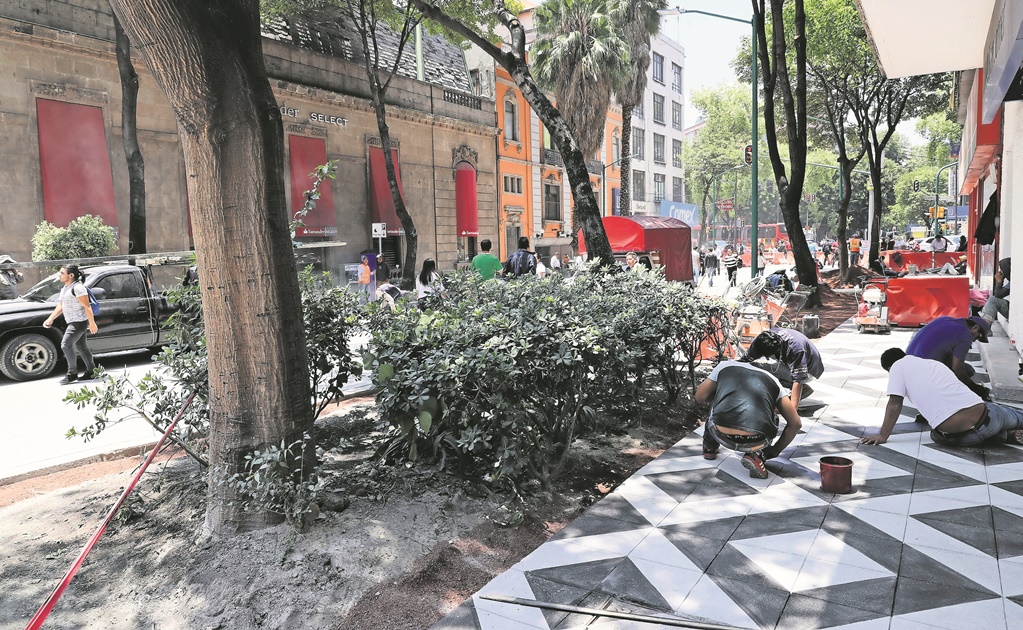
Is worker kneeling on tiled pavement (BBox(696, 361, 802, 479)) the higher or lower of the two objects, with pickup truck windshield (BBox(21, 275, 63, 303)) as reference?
lower

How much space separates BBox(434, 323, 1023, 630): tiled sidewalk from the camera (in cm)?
316

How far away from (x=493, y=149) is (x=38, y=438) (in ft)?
89.7

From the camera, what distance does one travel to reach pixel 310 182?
74.6ft

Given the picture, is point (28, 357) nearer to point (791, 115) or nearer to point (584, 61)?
point (791, 115)

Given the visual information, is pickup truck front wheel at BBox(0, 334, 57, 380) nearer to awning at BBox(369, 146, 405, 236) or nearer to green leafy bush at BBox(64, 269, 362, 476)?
green leafy bush at BBox(64, 269, 362, 476)

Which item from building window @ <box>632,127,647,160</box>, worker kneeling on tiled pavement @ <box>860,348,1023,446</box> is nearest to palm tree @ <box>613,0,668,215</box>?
building window @ <box>632,127,647,160</box>

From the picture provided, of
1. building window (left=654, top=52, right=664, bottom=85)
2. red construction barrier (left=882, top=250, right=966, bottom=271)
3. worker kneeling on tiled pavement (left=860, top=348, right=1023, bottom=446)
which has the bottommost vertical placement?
worker kneeling on tiled pavement (left=860, top=348, right=1023, bottom=446)

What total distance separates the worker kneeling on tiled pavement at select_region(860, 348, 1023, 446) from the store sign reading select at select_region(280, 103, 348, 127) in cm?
2005

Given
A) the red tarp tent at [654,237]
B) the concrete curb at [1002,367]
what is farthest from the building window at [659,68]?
the concrete curb at [1002,367]

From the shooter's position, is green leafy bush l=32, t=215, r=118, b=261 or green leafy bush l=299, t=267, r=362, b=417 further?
green leafy bush l=32, t=215, r=118, b=261

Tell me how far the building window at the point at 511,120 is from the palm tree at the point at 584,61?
6.01 metres

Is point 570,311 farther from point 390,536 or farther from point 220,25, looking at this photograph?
point 220,25

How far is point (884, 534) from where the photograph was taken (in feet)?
12.9

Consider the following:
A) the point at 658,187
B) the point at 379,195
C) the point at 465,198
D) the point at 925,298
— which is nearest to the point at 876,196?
the point at 925,298
